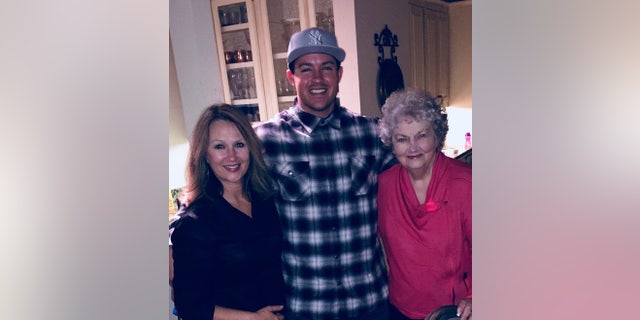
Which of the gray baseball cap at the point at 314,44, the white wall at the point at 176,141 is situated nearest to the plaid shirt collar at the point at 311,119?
the gray baseball cap at the point at 314,44

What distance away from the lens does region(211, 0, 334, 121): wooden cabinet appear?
1.06 metres

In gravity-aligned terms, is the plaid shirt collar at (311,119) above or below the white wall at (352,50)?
below

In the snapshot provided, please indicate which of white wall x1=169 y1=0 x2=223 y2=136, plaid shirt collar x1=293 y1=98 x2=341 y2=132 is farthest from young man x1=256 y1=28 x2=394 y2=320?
white wall x1=169 y1=0 x2=223 y2=136

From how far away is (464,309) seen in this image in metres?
0.98

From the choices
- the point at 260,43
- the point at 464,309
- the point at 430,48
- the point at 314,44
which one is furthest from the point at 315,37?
the point at 464,309

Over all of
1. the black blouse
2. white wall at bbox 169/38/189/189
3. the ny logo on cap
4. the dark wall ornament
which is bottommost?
the black blouse

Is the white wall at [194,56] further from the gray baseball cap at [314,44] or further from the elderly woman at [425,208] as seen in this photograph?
the elderly woman at [425,208]

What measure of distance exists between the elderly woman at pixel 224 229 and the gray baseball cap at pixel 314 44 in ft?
0.60

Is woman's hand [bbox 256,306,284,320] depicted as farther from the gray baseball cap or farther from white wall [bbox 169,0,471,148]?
the gray baseball cap

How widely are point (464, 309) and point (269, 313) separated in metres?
0.41

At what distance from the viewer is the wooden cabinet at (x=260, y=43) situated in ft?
3.48

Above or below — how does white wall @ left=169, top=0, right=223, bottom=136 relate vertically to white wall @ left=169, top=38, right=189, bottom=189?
above

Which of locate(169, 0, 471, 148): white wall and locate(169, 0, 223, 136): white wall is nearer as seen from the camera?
locate(169, 0, 471, 148): white wall
